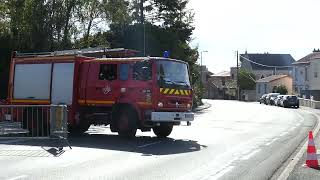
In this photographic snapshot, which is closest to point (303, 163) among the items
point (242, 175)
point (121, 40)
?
point (242, 175)

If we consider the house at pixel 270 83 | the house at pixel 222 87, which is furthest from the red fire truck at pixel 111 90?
the house at pixel 222 87

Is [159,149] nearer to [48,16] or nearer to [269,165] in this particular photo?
[269,165]

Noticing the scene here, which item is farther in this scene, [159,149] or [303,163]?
[159,149]

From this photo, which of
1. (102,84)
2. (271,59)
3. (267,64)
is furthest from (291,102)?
(271,59)

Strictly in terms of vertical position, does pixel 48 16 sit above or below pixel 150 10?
below

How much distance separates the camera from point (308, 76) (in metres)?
81.3

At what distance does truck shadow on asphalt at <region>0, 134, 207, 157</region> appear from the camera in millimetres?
14992

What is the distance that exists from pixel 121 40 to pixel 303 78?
4343cm

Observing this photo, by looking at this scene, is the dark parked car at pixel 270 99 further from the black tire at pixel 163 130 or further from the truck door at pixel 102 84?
the truck door at pixel 102 84

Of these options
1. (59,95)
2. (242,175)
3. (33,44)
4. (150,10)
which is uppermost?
(150,10)

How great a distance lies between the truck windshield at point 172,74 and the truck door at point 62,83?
11.0ft

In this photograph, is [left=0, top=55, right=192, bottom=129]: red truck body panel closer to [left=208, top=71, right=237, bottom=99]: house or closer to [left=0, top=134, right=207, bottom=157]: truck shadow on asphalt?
[left=0, top=134, right=207, bottom=157]: truck shadow on asphalt

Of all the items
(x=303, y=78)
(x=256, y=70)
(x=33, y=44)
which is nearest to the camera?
(x=33, y=44)

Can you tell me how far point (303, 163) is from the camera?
12.6 metres
